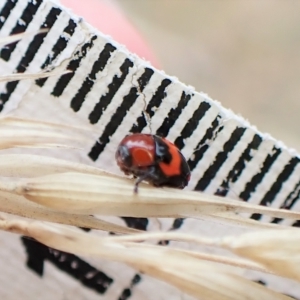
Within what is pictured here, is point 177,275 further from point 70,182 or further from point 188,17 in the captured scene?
point 188,17

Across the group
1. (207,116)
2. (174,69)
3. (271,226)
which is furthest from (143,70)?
(174,69)

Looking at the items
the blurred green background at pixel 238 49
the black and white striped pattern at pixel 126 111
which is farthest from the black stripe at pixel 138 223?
the blurred green background at pixel 238 49

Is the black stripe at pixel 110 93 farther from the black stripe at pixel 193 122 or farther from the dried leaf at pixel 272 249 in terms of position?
the dried leaf at pixel 272 249

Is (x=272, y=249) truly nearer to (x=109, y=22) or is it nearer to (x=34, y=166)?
(x=34, y=166)

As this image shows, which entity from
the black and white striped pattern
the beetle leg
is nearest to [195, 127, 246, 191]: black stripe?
the black and white striped pattern

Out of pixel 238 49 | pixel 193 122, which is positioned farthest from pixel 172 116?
pixel 238 49

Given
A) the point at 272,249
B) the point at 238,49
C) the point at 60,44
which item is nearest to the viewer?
the point at 272,249

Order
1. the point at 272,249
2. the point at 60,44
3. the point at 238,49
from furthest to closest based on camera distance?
the point at 238,49 < the point at 60,44 < the point at 272,249

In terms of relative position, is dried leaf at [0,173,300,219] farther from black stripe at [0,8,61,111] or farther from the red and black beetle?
black stripe at [0,8,61,111]
